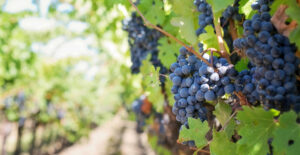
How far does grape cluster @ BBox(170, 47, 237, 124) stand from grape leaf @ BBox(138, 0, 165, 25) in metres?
0.77

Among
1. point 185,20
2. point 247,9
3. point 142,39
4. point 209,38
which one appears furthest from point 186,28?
point 142,39

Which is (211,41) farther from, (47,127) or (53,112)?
(47,127)

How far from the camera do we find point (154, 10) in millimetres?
2199

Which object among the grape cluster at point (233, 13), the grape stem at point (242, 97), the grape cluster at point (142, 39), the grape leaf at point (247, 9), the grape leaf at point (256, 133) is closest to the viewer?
the grape leaf at point (256, 133)

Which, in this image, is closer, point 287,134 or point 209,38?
point 287,134

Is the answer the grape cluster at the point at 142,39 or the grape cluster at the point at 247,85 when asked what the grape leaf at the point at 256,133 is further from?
the grape cluster at the point at 142,39

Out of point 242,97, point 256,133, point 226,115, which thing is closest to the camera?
point 256,133

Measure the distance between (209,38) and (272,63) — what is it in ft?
1.55

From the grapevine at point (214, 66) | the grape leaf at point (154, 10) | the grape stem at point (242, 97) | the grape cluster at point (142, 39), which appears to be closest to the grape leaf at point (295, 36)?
the grapevine at point (214, 66)

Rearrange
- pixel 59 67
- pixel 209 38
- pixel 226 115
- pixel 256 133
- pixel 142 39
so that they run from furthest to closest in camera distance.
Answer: pixel 59 67 < pixel 142 39 < pixel 209 38 < pixel 226 115 < pixel 256 133

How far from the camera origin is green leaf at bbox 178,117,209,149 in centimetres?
132

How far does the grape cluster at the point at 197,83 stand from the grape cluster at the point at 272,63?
0.17 m

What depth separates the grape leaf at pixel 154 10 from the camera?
7.04 ft

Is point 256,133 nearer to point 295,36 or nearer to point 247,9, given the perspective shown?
point 295,36
